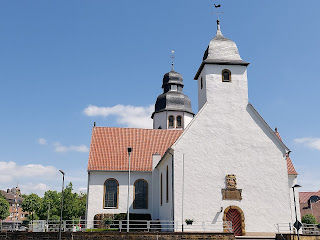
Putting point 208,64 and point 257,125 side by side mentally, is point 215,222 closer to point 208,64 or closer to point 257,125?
point 257,125

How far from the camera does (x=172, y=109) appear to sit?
45781mm

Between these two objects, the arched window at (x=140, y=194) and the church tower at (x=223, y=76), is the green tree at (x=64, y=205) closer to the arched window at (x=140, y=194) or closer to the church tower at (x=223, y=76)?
the arched window at (x=140, y=194)

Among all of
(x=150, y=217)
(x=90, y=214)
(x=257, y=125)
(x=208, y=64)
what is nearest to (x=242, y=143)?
(x=257, y=125)

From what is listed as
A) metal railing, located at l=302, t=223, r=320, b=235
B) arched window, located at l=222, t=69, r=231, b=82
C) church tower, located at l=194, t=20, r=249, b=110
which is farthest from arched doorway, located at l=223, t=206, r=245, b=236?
arched window, located at l=222, t=69, r=231, b=82

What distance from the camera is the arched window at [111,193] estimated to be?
3206 centimetres

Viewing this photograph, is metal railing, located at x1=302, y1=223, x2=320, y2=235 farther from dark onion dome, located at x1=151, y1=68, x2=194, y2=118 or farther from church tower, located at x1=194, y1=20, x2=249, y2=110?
Answer: dark onion dome, located at x1=151, y1=68, x2=194, y2=118

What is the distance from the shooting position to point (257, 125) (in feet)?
84.7

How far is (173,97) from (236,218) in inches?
1010

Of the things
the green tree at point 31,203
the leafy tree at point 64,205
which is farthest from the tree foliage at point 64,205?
the green tree at point 31,203

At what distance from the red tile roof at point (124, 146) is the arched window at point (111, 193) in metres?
1.32

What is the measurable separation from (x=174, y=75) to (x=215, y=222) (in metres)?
30.0

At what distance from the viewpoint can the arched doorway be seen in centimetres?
2378

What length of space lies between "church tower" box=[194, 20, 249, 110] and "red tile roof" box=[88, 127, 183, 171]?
361 inches

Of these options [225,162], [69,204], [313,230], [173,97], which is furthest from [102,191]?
[69,204]
